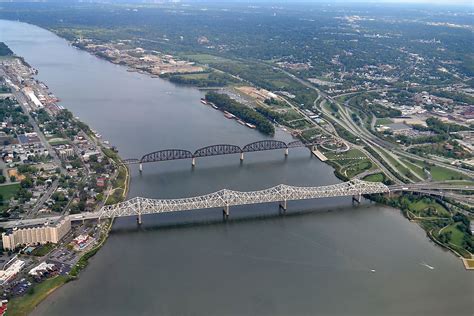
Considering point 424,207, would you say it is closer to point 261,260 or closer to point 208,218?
point 261,260

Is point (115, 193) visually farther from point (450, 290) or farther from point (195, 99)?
point (195, 99)

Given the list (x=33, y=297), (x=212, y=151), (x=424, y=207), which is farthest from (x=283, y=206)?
(x=33, y=297)

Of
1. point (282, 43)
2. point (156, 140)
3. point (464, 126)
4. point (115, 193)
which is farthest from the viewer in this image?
point (282, 43)

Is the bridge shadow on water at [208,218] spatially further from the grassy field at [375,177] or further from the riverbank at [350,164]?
the riverbank at [350,164]

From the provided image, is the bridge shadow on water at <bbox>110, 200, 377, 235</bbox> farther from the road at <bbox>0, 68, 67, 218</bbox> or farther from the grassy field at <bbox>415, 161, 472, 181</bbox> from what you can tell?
the grassy field at <bbox>415, 161, 472, 181</bbox>

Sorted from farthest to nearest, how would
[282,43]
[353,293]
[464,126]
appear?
[282,43], [464,126], [353,293]

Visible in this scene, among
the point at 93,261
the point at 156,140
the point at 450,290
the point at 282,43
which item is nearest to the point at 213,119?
the point at 156,140
